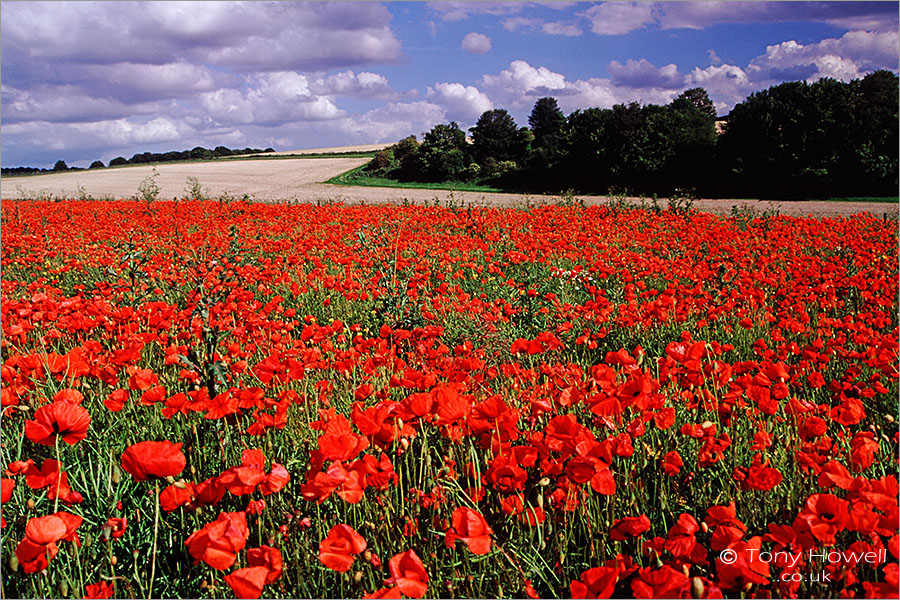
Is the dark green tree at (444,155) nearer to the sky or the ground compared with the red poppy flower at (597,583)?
nearer to the sky

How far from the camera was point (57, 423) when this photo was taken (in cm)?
169

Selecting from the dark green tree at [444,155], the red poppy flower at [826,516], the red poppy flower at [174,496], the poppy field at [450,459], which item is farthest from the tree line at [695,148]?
the red poppy flower at [174,496]

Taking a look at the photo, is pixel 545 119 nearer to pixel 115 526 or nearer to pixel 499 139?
pixel 499 139

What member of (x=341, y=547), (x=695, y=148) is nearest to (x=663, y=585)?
(x=341, y=547)

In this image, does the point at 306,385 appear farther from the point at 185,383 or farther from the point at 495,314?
the point at 495,314

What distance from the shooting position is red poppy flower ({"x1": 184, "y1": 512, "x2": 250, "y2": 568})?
140 cm

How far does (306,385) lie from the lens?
3.10 metres

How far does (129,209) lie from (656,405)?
56.5 ft

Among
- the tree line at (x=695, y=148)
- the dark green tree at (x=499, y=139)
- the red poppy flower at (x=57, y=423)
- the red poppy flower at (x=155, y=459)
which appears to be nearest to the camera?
the red poppy flower at (x=155, y=459)

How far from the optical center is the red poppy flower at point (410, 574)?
4.33 feet

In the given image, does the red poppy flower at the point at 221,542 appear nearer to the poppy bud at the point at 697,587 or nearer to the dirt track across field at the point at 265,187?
the poppy bud at the point at 697,587

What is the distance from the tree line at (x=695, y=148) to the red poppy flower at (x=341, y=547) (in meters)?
16.6

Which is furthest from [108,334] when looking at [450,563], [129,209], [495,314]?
[129,209]

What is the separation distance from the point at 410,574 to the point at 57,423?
43.2 inches
